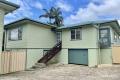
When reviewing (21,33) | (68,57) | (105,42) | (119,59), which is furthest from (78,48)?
(21,33)

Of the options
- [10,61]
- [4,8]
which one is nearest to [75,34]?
[10,61]

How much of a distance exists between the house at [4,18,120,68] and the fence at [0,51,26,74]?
5105 mm

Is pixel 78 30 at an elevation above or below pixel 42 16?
below

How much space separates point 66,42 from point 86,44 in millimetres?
2875

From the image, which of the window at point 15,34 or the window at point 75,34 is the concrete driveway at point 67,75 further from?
the window at point 15,34

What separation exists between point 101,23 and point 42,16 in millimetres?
27877

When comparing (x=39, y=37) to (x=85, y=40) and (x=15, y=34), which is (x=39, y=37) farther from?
(x=85, y=40)

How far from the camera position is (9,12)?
1270 cm

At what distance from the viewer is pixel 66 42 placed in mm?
20078

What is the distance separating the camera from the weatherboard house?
17.7m

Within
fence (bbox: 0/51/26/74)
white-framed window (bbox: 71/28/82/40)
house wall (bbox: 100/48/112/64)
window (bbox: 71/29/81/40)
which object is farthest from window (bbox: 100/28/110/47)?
fence (bbox: 0/51/26/74)

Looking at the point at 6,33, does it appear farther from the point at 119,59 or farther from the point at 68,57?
the point at 119,59

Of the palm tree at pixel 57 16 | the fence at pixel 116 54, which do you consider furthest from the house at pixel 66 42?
the palm tree at pixel 57 16

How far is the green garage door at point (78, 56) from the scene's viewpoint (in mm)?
18250
